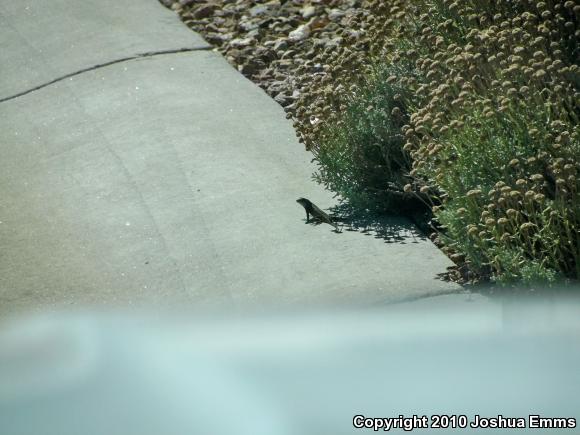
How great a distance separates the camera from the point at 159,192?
6125 millimetres

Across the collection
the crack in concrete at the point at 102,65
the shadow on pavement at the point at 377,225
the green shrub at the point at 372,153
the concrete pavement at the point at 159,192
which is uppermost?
the green shrub at the point at 372,153

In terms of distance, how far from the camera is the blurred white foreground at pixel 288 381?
252 centimetres

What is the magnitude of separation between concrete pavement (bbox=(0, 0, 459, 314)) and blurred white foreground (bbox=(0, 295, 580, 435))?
1.62m

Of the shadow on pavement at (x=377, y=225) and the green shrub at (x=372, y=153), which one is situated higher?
the green shrub at (x=372, y=153)

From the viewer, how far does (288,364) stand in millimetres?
2779

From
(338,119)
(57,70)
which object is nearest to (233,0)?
(57,70)

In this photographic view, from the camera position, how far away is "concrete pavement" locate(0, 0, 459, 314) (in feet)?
16.4

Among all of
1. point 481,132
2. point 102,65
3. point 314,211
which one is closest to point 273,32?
point 102,65

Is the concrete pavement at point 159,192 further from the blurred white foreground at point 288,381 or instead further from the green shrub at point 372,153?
the blurred white foreground at point 288,381

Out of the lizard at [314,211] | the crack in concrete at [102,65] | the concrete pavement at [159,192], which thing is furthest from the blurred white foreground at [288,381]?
the crack in concrete at [102,65]

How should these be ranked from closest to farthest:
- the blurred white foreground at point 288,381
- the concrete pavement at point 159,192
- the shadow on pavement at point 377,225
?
the blurred white foreground at point 288,381
the concrete pavement at point 159,192
the shadow on pavement at point 377,225

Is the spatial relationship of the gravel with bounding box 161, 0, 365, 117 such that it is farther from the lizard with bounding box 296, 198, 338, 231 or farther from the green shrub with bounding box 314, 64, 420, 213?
the lizard with bounding box 296, 198, 338, 231

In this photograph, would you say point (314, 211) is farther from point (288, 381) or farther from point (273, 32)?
point (273, 32)

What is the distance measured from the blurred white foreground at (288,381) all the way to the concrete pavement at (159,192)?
1.62 m
